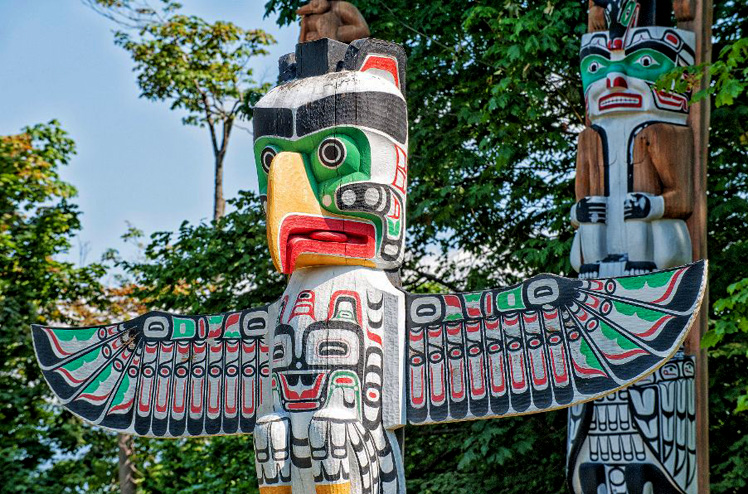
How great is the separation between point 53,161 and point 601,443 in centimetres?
944

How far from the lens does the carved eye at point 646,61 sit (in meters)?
6.13

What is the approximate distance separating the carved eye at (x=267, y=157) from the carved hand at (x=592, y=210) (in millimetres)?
2201

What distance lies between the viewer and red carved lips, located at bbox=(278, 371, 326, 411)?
4.35m

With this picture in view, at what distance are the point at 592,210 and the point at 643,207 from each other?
0.32 m

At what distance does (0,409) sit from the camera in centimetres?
1202

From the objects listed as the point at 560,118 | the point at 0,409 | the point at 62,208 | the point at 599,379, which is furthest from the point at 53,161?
the point at 599,379

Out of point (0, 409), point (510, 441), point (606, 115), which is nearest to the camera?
point (606, 115)

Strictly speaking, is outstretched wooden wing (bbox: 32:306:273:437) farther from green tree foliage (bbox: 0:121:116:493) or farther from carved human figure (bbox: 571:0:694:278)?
green tree foliage (bbox: 0:121:116:493)

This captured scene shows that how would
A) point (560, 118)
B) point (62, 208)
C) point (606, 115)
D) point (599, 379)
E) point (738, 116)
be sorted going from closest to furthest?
1. point (599, 379)
2. point (606, 115)
3. point (738, 116)
4. point (560, 118)
5. point (62, 208)

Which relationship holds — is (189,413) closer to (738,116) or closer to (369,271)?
(369,271)

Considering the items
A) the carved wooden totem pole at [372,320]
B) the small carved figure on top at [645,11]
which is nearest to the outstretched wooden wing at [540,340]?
the carved wooden totem pole at [372,320]

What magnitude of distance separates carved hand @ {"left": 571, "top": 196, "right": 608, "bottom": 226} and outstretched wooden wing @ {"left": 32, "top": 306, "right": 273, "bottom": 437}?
2.20 m

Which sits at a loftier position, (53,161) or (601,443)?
(53,161)

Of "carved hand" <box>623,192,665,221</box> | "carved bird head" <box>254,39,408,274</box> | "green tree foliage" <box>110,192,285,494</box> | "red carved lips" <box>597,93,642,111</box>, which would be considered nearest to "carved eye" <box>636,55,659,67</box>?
"red carved lips" <box>597,93,642,111</box>
